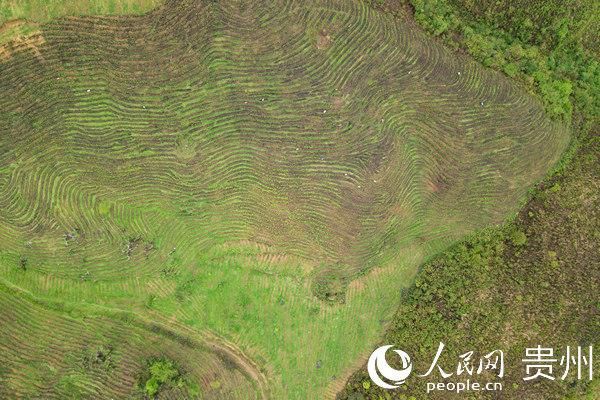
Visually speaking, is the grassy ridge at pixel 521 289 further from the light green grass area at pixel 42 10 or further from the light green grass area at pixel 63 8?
the light green grass area at pixel 42 10

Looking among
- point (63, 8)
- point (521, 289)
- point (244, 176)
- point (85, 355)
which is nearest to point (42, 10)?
point (63, 8)

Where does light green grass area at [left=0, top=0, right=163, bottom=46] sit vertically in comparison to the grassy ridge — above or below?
above

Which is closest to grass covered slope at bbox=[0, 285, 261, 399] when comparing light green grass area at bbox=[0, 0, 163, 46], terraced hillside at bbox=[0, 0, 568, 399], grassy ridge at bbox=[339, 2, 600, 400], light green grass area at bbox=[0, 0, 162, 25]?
terraced hillside at bbox=[0, 0, 568, 399]

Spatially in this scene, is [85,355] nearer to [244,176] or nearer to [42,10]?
[244,176]

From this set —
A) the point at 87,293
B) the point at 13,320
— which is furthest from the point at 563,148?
the point at 13,320

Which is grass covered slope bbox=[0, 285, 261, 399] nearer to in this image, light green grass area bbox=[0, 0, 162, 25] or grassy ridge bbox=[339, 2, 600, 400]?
grassy ridge bbox=[339, 2, 600, 400]

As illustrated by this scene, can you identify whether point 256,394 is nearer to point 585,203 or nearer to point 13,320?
point 13,320

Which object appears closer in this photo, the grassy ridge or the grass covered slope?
the grass covered slope

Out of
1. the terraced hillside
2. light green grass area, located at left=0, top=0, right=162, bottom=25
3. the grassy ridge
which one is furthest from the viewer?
the grassy ridge
